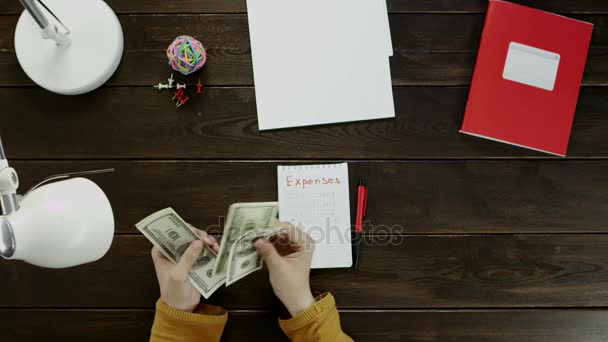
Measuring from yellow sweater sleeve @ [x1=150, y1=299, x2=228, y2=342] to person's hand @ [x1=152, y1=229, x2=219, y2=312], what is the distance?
0.05 ft

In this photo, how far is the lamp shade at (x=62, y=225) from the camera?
0.50m

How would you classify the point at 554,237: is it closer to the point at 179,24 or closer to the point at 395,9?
the point at 395,9

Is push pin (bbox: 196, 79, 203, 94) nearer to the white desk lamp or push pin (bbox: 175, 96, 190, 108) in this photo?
push pin (bbox: 175, 96, 190, 108)

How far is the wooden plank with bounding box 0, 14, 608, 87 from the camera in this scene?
0.95 meters

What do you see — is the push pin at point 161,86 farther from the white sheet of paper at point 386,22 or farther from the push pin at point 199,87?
the white sheet of paper at point 386,22

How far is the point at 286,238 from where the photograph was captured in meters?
0.89

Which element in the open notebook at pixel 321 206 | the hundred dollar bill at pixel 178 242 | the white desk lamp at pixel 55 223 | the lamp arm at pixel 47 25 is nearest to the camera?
the white desk lamp at pixel 55 223

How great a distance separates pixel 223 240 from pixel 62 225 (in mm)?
337

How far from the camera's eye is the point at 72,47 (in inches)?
32.7

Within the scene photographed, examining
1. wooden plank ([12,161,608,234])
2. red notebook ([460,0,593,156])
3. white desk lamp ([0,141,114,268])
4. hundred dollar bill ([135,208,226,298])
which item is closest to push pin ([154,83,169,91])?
wooden plank ([12,161,608,234])

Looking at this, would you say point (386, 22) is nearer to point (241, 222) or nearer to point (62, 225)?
point (241, 222)

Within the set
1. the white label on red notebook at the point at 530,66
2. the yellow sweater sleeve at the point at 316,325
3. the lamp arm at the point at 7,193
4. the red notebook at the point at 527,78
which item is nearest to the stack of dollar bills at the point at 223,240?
the yellow sweater sleeve at the point at 316,325

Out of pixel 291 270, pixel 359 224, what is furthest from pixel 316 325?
pixel 359 224

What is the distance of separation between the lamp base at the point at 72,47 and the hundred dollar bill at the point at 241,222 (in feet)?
1.36
